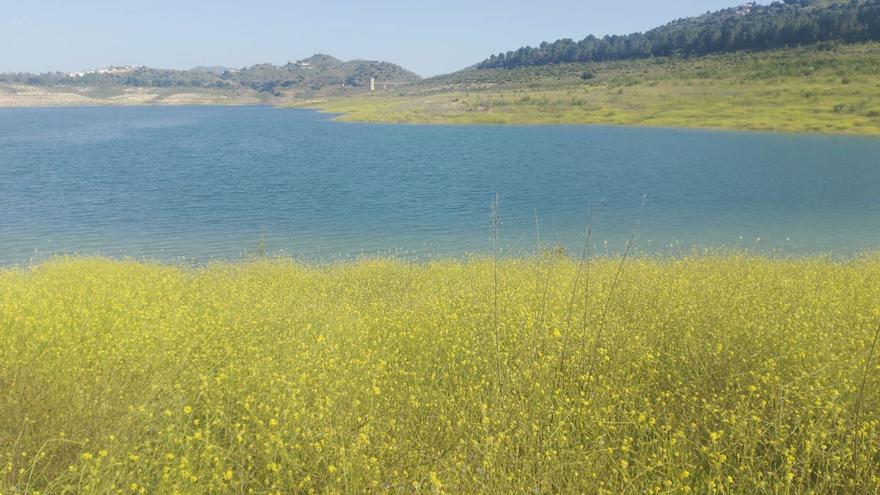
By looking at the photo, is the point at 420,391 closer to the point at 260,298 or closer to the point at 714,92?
the point at 260,298

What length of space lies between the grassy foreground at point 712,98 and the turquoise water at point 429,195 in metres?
13.0

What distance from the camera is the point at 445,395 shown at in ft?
21.1

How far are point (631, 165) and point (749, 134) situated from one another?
1093 inches

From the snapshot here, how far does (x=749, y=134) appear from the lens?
219 ft

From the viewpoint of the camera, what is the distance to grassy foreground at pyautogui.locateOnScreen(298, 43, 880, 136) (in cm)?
7212

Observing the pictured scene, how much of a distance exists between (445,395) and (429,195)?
29142mm

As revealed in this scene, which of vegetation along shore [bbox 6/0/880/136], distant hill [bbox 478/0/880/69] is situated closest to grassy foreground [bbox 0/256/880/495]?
vegetation along shore [bbox 6/0/880/136]

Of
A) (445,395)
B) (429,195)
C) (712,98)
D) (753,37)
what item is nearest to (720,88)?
(712,98)

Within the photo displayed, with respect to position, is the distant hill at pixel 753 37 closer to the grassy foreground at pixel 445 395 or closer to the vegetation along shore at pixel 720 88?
the vegetation along shore at pixel 720 88

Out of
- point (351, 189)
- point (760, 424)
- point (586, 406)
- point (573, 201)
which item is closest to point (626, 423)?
point (586, 406)

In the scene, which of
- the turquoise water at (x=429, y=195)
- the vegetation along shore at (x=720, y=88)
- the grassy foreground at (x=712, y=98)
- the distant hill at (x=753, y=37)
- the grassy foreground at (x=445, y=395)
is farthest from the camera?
the distant hill at (x=753, y=37)

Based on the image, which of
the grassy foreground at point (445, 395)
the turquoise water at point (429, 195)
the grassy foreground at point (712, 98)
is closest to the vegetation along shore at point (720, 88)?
the grassy foreground at point (712, 98)

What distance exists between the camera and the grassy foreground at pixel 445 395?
508 centimetres

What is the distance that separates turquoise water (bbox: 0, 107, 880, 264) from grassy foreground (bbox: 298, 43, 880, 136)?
13.0m
